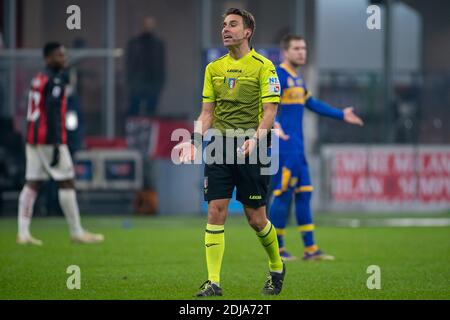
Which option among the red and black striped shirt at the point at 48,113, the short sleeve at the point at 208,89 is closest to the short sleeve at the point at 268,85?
the short sleeve at the point at 208,89

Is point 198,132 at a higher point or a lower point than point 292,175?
higher

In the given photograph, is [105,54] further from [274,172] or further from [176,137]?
[274,172]

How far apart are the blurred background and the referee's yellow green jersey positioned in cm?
1112

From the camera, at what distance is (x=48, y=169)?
1306 centimetres

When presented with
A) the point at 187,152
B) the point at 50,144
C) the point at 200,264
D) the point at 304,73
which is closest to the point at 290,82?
the point at 200,264

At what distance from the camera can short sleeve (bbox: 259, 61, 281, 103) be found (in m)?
8.23

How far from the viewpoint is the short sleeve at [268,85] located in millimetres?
8234

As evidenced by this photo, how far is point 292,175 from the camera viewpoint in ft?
38.1

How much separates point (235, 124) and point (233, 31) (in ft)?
2.34

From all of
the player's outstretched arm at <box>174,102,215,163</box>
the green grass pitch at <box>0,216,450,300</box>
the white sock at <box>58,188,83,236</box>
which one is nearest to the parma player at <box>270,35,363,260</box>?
the green grass pitch at <box>0,216,450,300</box>

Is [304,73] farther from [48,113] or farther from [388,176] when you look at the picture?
[48,113]

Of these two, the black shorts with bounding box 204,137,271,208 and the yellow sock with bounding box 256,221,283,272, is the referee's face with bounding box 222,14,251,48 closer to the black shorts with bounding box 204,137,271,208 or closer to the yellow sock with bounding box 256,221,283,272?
the black shorts with bounding box 204,137,271,208

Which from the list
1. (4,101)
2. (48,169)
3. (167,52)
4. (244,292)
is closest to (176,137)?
(167,52)
